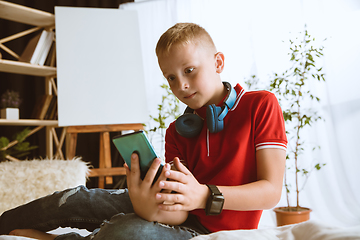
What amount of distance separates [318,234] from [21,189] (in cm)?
165

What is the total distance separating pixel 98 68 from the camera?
9.51ft

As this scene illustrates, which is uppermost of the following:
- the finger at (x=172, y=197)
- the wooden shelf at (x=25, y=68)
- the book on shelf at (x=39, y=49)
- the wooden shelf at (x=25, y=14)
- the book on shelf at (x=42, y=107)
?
the wooden shelf at (x=25, y=14)

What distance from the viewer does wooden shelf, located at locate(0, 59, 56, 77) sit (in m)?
2.77

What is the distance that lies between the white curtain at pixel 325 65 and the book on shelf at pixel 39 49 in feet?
5.30

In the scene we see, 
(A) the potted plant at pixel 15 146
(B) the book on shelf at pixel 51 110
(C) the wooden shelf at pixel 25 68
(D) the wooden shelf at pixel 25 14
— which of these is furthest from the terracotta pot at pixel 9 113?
(D) the wooden shelf at pixel 25 14

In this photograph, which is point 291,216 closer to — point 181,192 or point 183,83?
point 183,83

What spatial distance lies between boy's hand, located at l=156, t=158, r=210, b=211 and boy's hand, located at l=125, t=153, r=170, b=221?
3 centimetres

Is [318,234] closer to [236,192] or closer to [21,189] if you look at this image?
[236,192]

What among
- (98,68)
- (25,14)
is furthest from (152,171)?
(25,14)

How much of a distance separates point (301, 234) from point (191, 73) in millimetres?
583

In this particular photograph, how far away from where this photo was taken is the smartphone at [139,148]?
78cm

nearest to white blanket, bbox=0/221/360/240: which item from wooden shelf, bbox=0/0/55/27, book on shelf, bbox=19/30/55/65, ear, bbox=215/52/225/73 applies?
ear, bbox=215/52/225/73

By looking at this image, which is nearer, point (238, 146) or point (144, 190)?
point (144, 190)

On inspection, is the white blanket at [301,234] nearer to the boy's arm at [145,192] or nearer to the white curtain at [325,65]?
the boy's arm at [145,192]
